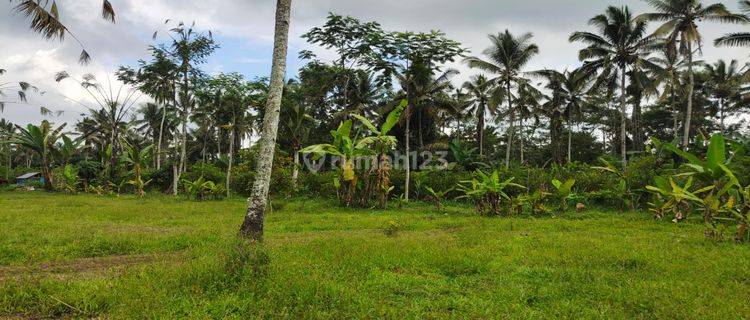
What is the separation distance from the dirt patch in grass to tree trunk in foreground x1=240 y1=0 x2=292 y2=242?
126cm

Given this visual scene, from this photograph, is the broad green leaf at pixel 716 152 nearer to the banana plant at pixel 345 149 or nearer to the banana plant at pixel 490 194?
the banana plant at pixel 490 194

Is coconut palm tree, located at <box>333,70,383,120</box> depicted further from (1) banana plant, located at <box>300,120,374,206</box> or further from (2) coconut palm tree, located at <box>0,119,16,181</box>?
(2) coconut palm tree, located at <box>0,119,16,181</box>

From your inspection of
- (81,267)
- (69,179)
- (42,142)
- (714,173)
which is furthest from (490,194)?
(42,142)

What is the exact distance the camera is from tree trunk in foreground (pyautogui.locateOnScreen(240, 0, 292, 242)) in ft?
23.0

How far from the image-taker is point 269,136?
7090 mm

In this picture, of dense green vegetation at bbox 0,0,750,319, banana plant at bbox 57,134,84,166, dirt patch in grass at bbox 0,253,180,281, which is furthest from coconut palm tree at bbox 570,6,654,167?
banana plant at bbox 57,134,84,166

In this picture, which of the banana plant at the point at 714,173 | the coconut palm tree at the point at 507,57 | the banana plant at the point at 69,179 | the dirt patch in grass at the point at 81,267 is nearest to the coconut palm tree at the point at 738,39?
the coconut palm tree at the point at 507,57

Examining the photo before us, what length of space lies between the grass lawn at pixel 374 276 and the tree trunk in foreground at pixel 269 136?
0.59 m

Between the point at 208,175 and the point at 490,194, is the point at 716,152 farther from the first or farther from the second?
the point at 208,175

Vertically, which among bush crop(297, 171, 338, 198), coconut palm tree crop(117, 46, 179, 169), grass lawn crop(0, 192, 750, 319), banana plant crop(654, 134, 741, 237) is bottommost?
grass lawn crop(0, 192, 750, 319)

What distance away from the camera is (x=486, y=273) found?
5855 millimetres

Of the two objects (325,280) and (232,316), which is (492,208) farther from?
(232,316)

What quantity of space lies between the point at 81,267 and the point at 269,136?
3144 mm

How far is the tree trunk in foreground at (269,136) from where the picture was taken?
7.02 meters
